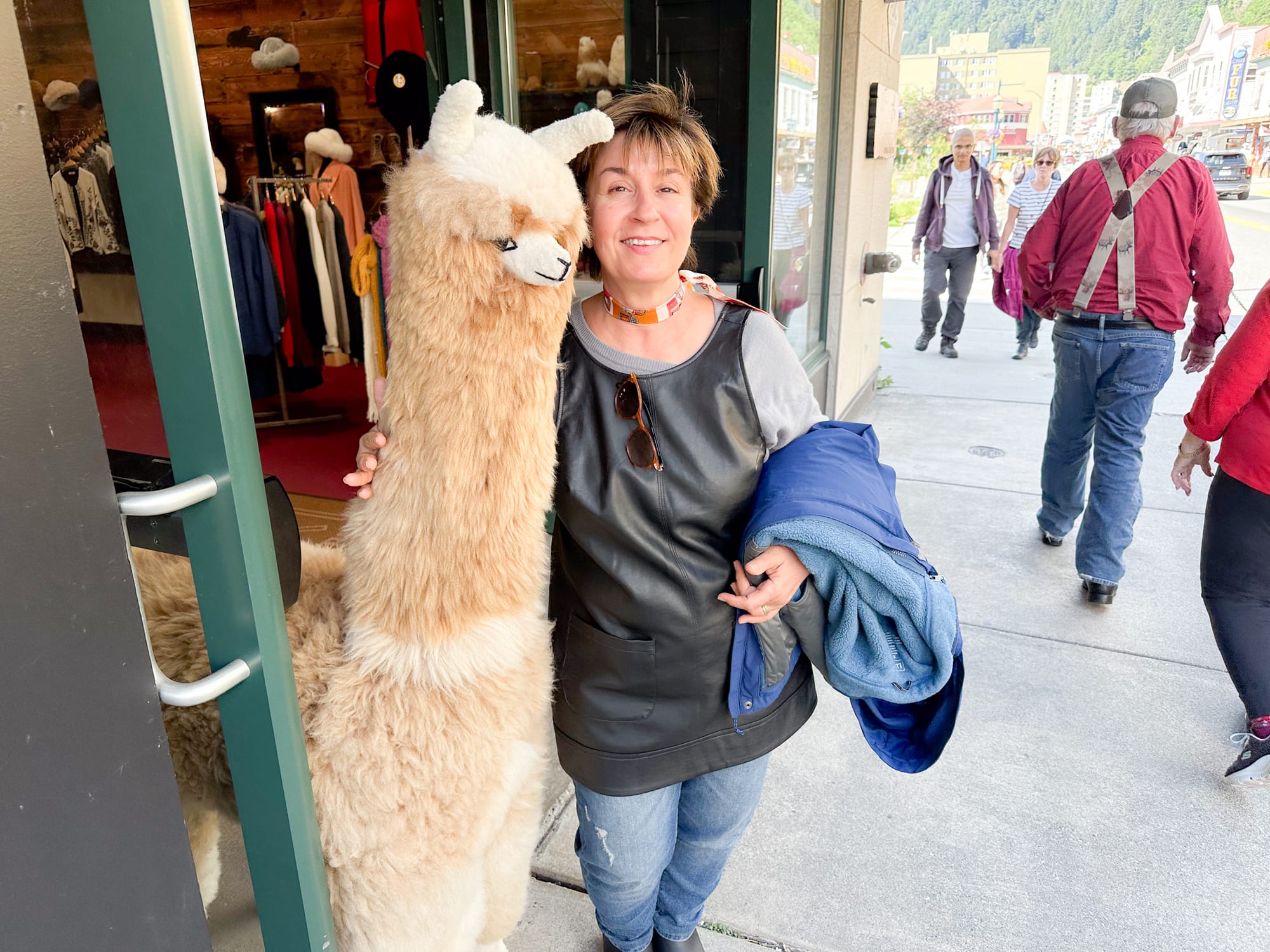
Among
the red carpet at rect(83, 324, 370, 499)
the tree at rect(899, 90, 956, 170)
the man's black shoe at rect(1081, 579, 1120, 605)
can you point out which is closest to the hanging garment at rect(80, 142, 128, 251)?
the red carpet at rect(83, 324, 370, 499)

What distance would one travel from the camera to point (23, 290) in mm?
752

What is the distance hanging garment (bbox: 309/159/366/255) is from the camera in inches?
226

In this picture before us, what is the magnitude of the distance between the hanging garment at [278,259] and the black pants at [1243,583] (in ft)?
16.4

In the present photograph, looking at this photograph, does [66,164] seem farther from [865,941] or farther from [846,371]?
[846,371]

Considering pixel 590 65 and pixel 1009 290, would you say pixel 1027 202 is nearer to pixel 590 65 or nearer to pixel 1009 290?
pixel 1009 290

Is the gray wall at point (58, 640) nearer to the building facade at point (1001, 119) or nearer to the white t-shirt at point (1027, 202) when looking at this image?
the white t-shirt at point (1027, 202)

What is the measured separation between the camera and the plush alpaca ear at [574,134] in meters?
1.17

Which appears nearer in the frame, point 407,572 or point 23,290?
point 23,290

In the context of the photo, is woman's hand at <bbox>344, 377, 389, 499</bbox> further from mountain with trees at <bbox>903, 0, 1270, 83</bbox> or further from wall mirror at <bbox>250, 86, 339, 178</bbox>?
mountain with trees at <bbox>903, 0, 1270, 83</bbox>

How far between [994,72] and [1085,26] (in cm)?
2178

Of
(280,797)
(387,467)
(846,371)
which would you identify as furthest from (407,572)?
(846,371)

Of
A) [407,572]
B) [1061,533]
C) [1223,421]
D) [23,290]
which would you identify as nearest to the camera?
[23,290]

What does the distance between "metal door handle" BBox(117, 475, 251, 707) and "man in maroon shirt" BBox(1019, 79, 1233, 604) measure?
3647 mm

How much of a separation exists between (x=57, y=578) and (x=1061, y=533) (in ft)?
14.5
